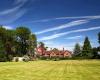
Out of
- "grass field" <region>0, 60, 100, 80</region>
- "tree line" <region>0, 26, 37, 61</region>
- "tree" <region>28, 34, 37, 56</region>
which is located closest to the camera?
"grass field" <region>0, 60, 100, 80</region>

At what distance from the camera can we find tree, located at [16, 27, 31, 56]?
130 metres

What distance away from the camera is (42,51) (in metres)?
195

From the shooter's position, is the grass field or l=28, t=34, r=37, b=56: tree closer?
the grass field

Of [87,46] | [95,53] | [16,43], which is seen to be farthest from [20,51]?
[87,46]

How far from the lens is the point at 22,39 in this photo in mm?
132250

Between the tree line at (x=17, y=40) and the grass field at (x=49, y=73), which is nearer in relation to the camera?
the grass field at (x=49, y=73)

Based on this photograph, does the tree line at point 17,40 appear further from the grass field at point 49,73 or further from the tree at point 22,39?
the grass field at point 49,73

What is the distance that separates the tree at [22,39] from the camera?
130 m

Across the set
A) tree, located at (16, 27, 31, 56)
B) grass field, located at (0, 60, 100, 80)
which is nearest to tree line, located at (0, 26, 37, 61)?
tree, located at (16, 27, 31, 56)

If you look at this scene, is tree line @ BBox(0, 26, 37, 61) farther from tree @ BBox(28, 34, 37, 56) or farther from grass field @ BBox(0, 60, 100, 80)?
grass field @ BBox(0, 60, 100, 80)

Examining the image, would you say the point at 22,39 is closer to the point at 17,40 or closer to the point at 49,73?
the point at 17,40

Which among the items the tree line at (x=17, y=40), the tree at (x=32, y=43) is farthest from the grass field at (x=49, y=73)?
the tree at (x=32, y=43)

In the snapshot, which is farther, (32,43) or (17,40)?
(32,43)

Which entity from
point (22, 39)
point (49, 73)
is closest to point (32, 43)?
point (22, 39)
